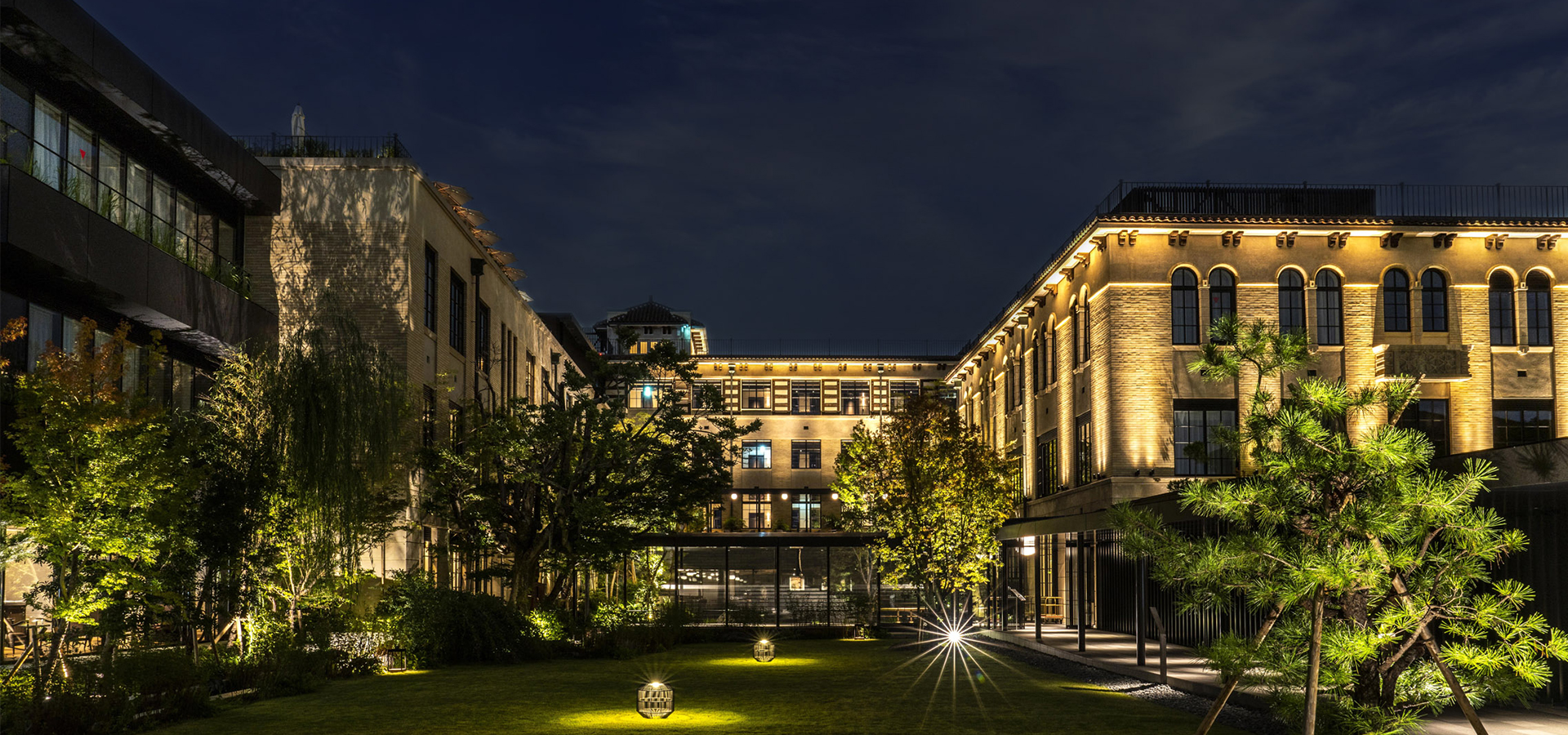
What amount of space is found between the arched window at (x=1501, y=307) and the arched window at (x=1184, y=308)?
28.8 feet

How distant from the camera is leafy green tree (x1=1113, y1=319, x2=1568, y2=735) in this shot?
33.4 feet

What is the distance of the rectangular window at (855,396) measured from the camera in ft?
283

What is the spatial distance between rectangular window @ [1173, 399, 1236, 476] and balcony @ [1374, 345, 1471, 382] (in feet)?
15.0

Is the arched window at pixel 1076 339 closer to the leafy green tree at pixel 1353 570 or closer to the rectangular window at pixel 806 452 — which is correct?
the leafy green tree at pixel 1353 570

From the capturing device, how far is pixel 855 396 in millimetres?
86688

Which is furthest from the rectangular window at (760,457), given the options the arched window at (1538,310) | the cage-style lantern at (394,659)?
the cage-style lantern at (394,659)

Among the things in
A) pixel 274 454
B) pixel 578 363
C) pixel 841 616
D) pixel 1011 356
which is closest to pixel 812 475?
pixel 578 363

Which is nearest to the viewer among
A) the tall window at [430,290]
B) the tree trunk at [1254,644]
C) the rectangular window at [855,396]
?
the tree trunk at [1254,644]

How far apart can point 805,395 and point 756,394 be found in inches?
127

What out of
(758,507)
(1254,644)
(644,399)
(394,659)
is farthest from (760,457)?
(1254,644)

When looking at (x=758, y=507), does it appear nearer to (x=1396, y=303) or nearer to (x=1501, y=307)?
(x=1396, y=303)

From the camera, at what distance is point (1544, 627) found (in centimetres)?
1014

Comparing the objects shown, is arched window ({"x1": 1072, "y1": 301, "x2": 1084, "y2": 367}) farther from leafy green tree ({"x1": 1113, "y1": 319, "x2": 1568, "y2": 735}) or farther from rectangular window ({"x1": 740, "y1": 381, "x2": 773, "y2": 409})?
rectangular window ({"x1": 740, "y1": 381, "x2": 773, "y2": 409})

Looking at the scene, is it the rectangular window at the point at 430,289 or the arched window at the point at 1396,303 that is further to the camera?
the arched window at the point at 1396,303
